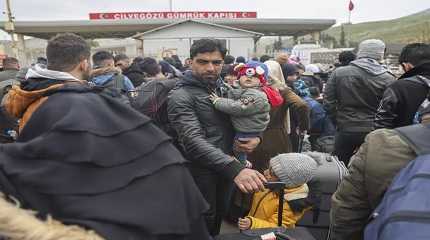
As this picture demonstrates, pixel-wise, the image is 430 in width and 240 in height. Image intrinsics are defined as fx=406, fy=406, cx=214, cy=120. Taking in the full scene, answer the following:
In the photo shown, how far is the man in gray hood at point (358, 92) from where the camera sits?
4695 mm

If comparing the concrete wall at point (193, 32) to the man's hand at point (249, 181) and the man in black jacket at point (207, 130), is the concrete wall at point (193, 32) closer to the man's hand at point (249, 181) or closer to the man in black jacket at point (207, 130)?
the man in black jacket at point (207, 130)

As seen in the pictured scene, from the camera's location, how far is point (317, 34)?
34281mm

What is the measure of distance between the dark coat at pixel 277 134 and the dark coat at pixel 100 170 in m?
3.01

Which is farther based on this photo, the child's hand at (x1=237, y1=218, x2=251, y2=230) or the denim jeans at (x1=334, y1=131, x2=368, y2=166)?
the denim jeans at (x1=334, y1=131, x2=368, y2=166)

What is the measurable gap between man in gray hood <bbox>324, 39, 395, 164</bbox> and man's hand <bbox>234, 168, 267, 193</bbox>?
2.72 m

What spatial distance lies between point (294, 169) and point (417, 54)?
1821mm

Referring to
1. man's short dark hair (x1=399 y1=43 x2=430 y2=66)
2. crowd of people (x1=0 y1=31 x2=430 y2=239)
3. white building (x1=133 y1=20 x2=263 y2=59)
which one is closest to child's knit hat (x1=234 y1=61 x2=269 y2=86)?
crowd of people (x1=0 y1=31 x2=430 y2=239)

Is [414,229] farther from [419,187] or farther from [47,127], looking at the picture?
[47,127]

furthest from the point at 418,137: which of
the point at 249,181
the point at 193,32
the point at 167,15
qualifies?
the point at 167,15

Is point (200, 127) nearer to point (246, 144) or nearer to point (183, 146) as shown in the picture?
point (183, 146)

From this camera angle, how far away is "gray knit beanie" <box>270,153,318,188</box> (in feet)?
9.57

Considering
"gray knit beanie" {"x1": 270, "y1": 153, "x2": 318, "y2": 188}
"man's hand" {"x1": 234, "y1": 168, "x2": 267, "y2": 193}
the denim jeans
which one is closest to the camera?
"man's hand" {"x1": 234, "y1": 168, "x2": 267, "y2": 193}

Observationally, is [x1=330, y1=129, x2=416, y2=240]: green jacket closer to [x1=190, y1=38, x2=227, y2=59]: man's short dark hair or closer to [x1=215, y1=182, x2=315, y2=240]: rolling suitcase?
[x1=215, y1=182, x2=315, y2=240]: rolling suitcase

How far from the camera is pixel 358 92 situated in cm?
478
